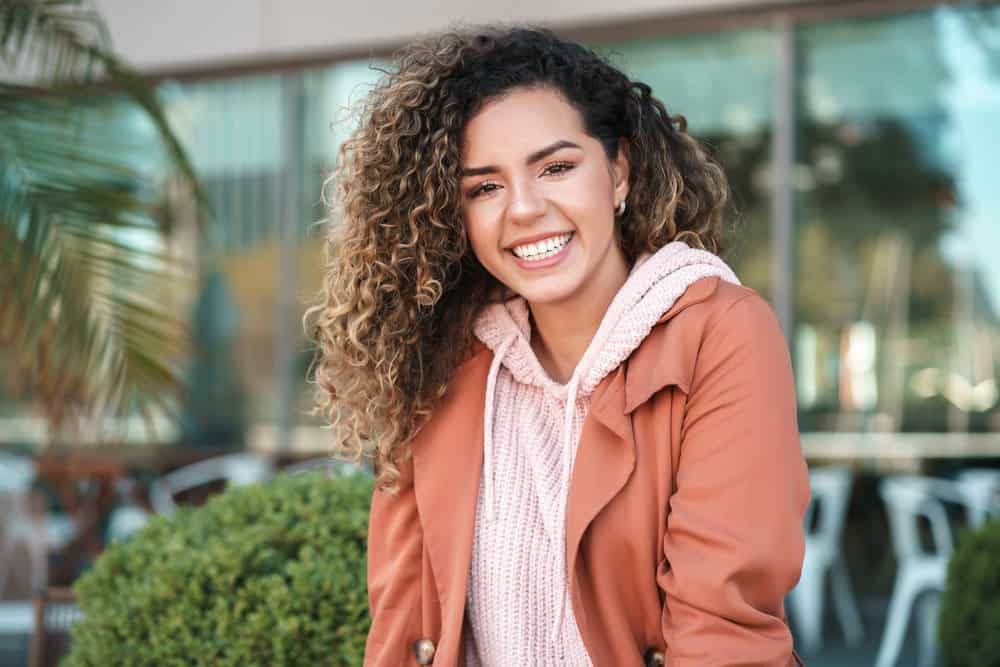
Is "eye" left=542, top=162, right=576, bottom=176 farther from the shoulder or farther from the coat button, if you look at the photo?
the coat button

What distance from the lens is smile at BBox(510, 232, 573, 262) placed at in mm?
2076

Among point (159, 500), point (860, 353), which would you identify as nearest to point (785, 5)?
point (860, 353)

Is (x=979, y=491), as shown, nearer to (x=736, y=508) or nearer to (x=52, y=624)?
(x=52, y=624)

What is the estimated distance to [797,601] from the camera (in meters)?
6.12

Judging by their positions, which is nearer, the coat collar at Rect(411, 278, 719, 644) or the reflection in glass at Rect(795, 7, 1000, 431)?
the coat collar at Rect(411, 278, 719, 644)

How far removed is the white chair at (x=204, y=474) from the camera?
292 inches

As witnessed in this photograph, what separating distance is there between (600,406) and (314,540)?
3.23 feet

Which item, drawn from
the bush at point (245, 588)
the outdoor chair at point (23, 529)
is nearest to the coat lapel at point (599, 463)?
the bush at point (245, 588)

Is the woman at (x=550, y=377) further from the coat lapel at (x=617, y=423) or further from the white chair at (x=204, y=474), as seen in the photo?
the white chair at (x=204, y=474)

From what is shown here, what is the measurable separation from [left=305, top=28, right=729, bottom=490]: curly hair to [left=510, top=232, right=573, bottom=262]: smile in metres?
0.18

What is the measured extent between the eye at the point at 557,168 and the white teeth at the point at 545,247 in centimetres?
12

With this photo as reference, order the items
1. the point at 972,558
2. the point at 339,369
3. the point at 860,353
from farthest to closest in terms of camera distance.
Answer: the point at 860,353 → the point at 972,558 → the point at 339,369

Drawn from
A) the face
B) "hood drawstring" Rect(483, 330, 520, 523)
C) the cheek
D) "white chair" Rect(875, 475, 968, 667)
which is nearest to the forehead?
the face

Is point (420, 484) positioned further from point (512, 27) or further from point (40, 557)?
point (40, 557)
